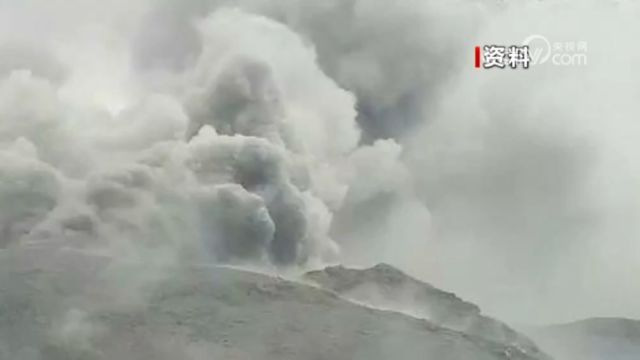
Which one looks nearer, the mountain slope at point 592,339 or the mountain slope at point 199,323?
the mountain slope at point 199,323

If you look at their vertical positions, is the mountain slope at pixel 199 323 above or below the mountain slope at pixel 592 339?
below

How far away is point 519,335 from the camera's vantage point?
5503cm

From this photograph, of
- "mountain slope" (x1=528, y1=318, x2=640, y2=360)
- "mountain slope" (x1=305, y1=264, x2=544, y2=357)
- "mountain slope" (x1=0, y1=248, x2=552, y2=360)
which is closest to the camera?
"mountain slope" (x1=0, y1=248, x2=552, y2=360)

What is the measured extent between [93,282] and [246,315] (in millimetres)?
8378

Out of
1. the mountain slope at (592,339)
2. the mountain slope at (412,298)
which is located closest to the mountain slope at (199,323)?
the mountain slope at (412,298)

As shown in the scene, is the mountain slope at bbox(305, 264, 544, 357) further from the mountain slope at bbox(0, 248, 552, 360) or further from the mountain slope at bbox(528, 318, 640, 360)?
the mountain slope at bbox(0, 248, 552, 360)

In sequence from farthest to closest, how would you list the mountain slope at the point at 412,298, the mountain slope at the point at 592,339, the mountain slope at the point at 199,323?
the mountain slope at the point at 592,339
the mountain slope at the point at 412,298
the mountain slope at the point at 199,323

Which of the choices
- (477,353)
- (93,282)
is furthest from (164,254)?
(477,353)

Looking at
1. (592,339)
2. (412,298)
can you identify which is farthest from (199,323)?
(592,339)

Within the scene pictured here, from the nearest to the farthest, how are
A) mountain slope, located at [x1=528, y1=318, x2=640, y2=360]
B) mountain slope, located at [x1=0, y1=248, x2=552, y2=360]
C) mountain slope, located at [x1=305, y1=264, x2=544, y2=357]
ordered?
1. mountain slope, located at [x1=0, y1=248, x2=552, y2=360]
2. mountain slope, located at [x1=305, y1=264, x2=544, y2=357]
3. mountain slope, located at [x1=528, y1=318, x2=640, y2=360]

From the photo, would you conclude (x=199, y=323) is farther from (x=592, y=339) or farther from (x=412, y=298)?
(x=592, y=339)

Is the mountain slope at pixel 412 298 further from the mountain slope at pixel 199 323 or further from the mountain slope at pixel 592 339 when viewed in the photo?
the mountain slope at pixel 199 323

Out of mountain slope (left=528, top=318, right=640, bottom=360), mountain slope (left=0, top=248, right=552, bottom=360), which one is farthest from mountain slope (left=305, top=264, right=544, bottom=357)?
mountain slope (left=0, top=248, right=552, bottom=360)

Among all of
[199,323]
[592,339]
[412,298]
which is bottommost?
[199,323]
